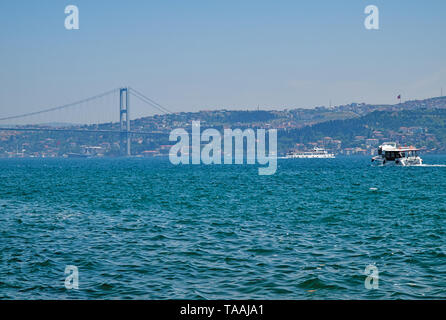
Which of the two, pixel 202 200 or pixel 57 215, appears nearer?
pixel 57 215

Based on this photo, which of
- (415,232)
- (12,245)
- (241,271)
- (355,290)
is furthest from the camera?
(415,232)

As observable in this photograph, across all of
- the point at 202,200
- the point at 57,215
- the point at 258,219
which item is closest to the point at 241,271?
the point at 258,219

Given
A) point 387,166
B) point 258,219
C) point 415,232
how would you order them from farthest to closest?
point 387,166, point 258,219, point 415,232

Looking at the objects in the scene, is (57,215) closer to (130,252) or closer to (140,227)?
(140,227)

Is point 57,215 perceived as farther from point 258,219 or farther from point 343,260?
point 343,260

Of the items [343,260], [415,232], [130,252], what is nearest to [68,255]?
[130,252]

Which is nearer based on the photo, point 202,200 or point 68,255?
point 68,255
